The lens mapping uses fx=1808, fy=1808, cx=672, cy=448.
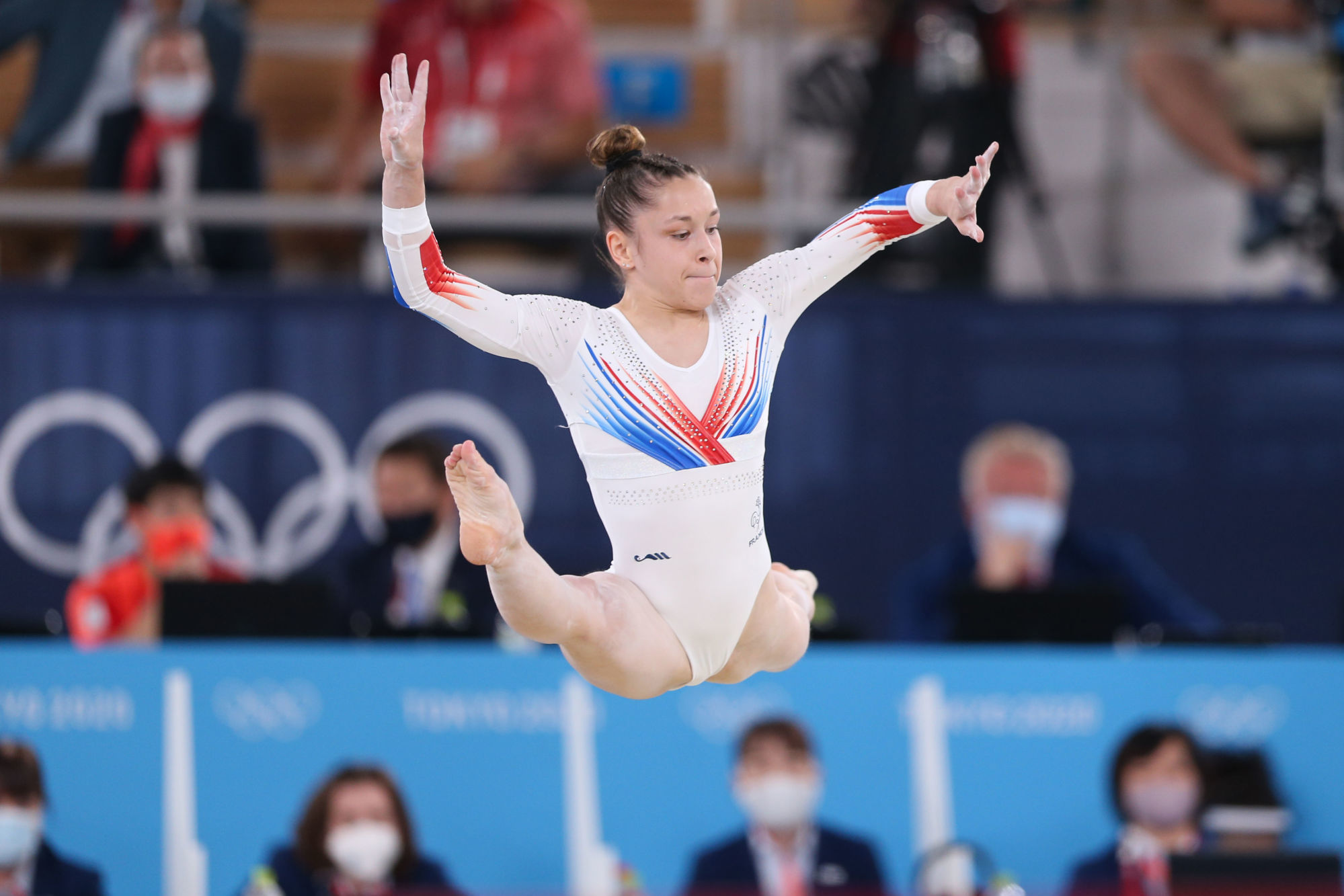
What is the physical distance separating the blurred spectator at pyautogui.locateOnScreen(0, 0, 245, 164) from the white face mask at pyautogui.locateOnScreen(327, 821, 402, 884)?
3623 millimetres

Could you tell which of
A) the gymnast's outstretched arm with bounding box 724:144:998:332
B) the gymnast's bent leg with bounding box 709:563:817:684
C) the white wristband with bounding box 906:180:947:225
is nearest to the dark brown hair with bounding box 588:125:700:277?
the gymnast's outstretched arm with bounding box 724:144:998:332

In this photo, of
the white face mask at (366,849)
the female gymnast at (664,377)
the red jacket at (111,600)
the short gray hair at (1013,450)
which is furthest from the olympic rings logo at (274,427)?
the female gymnast at (664,377)

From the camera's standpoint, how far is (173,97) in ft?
27.1

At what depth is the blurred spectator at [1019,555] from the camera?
24.6 ft

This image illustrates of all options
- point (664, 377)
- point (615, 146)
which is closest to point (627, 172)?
point (615, 146)

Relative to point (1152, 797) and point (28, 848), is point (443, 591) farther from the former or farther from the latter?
point (1152, 797)

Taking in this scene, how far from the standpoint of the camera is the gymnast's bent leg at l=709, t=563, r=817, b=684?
414 centimetres

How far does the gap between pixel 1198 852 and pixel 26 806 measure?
4.14 metres

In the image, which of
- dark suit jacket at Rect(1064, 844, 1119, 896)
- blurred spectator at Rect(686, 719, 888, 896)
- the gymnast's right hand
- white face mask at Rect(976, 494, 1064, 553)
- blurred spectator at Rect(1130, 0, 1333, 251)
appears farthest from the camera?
blurred spectator at Rect(1130, 0, 1333, 251)

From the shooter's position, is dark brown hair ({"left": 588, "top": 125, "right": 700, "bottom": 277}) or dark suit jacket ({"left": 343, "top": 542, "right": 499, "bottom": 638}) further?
dark suit jacket ({"left": 343, "top": 542, "right": 499, "bottom": 638})

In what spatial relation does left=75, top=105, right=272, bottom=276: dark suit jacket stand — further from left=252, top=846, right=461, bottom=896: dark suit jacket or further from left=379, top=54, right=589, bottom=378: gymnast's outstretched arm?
left=379, top=54, right=589, bottom=378: gymnast's outstretched arm

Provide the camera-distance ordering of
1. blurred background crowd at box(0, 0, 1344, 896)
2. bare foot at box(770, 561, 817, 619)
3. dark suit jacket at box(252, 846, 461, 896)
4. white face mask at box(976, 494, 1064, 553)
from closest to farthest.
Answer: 1. bare foot at box(770, 561, 817, 619)
2. dark suit jacket at box(252, 846, 461, 896)
3. white face mask at box(976, 494, 1064, 553)
4. blurred background crowd at box(0, 0, 1344, 896)

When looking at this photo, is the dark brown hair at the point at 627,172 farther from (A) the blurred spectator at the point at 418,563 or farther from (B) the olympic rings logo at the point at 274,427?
(B) the olympic rings logo at the point at 274,427

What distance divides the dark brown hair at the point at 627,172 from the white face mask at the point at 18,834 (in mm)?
3753
